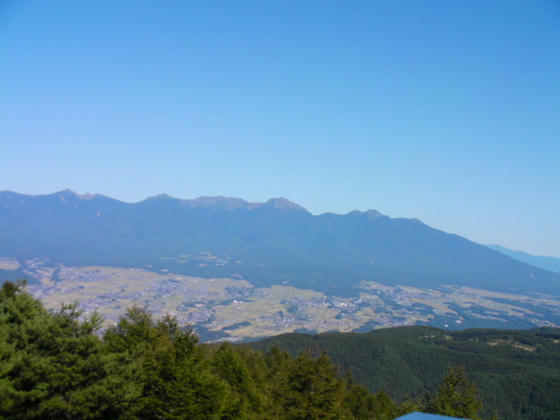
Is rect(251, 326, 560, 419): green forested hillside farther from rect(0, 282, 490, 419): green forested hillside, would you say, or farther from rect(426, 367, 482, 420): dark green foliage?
rect(0, 282, 490, 419): green forested hillside

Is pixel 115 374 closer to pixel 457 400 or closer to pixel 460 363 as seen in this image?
pixel 457 400

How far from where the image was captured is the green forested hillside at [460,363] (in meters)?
80.6

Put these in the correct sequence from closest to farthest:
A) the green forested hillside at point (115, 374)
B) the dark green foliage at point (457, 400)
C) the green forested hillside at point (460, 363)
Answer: the green forested hillside at point (115, 374), the dark green foliage at point (457, 400), the green forested hillside at point (460, 363)

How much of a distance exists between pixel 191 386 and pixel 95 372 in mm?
4061

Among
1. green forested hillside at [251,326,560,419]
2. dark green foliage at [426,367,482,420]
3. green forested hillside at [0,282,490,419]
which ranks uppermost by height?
green forested hillside at [0,282,490,419]

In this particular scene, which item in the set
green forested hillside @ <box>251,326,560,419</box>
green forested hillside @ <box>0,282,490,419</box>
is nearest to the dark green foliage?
green forested hillside @ <box>0,282,490,419</box>

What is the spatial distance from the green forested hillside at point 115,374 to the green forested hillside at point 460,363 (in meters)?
71.4

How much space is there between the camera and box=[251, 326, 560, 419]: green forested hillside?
80.6 meters

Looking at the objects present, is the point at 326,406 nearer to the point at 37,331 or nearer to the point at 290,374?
the point at 290,374

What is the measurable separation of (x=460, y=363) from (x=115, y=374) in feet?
354

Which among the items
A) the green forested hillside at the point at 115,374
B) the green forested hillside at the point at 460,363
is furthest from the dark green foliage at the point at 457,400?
the green forested hillside at the point at 460,363

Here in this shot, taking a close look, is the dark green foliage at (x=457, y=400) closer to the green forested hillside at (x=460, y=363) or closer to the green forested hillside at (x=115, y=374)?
the green forested hillside at (x=115, y=374)

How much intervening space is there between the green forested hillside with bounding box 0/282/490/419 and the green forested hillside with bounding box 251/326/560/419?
71.4 m

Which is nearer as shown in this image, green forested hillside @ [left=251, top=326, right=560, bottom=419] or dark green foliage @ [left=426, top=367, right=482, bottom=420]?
dark green foliage @ [left=426, top=367, right=482, bottom=420]
